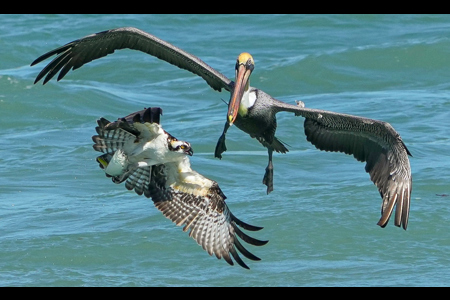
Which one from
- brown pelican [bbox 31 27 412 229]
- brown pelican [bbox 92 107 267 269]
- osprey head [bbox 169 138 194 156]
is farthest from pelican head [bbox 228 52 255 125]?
osprey head [bbox 169 138 194 156]

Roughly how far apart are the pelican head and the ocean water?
1665 millimetres

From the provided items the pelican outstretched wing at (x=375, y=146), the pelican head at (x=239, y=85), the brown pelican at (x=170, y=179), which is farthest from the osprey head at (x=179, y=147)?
the pelican outstretched wing at (x=375, y=146)

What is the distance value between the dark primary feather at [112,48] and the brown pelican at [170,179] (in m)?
1.52

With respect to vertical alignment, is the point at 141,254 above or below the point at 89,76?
below

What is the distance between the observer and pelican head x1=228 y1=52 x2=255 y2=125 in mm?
9133

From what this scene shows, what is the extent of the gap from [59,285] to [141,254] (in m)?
1.11

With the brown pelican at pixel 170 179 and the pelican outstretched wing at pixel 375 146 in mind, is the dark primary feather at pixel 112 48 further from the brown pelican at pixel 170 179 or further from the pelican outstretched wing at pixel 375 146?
the brown pelican at pixel 170 179

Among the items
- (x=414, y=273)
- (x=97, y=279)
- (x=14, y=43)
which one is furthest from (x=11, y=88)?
(x=414, y=273)

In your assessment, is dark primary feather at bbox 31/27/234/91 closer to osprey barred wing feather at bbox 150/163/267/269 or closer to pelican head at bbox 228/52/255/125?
pelican head at bbox 228/52/255/125

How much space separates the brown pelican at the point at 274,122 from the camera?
29.8 feet

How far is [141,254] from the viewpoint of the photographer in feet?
33.0

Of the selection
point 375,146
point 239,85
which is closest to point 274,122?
point 239,85

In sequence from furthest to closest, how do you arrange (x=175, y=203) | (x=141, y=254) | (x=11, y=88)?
1. (x=11, y=88)
2. (x=141, y=254)
3. (x=175, y=203)

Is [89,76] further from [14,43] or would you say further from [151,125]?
[151,125]
